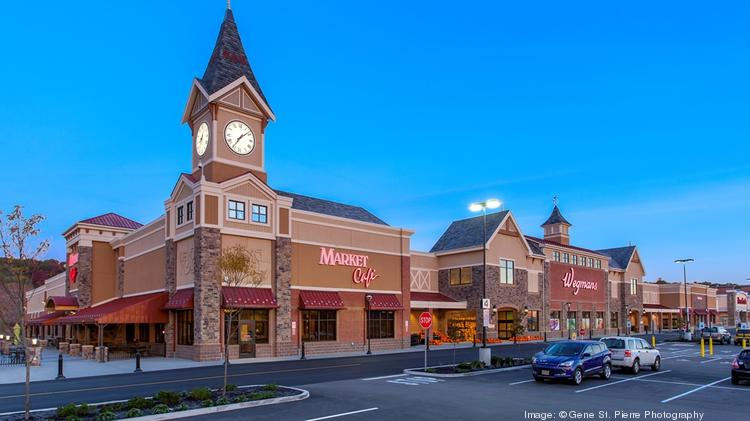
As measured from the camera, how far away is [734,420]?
14.1 metres

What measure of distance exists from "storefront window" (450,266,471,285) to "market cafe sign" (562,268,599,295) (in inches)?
629

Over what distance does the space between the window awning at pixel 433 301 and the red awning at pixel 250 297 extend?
1644 cm

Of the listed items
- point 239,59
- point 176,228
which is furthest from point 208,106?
point 176,228

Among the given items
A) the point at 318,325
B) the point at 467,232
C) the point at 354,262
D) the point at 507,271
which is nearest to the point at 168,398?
the point at 318,325

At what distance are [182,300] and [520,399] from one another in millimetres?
22794

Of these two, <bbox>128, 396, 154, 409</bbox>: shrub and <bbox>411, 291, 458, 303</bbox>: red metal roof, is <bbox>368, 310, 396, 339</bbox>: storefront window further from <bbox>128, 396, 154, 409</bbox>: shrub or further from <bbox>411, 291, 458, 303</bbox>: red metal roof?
<bbox>128, 396, 154, 409</bbox>: shrub

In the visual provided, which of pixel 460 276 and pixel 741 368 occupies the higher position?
pixel 460 276

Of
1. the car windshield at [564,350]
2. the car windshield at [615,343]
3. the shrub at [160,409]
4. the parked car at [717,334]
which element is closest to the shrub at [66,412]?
the shrub at [160,409]

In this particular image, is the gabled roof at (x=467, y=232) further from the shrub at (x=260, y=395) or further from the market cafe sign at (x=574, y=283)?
the shrub at (x=260, y=395)

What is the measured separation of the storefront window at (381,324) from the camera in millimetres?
43156

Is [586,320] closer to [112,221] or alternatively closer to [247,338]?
[247,338]

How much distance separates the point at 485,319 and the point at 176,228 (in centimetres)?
2010

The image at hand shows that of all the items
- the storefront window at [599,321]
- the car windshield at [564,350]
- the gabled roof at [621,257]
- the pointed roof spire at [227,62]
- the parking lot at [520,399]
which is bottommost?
the storefront window at [599,321]

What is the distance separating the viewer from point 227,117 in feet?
123
